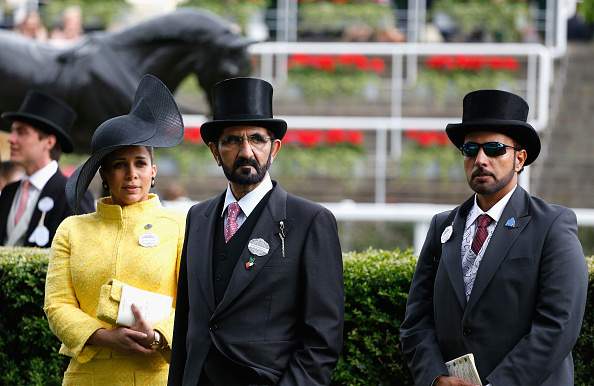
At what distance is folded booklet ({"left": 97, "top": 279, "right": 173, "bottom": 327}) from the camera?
3.51 metres

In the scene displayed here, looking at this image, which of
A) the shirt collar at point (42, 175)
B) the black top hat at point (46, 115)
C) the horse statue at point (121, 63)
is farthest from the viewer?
the horse statue at point (121, 63)

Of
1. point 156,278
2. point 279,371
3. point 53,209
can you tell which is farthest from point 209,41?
point 279,371

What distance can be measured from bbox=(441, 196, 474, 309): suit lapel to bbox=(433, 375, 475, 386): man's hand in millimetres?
278

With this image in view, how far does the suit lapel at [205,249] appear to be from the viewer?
3318 mm

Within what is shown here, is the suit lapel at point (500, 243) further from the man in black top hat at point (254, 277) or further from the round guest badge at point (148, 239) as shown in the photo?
the round guest badge at point (148, 239)

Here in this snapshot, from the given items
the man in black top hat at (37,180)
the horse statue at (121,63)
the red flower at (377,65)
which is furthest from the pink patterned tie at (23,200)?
the red flower at (377,65)

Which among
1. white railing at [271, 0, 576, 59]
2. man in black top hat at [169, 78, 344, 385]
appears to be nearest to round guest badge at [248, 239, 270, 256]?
man in black top hat at [169, 78, 344, 385]

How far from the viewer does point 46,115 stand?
575cm

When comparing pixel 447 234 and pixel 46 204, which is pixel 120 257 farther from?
pixel 46 204

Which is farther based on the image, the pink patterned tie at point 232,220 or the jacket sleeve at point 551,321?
the pink patterned tie at point 232,220

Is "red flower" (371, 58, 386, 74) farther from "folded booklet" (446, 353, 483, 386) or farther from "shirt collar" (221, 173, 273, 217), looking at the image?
"folded booklet" (446, 353, 483, 386)

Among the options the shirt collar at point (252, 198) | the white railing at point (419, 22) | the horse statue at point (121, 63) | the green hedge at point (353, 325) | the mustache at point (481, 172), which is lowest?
the green hedge at point (353, 325)

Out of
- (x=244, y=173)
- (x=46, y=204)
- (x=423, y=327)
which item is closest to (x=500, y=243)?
(x=423, y=327)

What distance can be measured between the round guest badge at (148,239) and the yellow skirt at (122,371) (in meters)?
0.46
